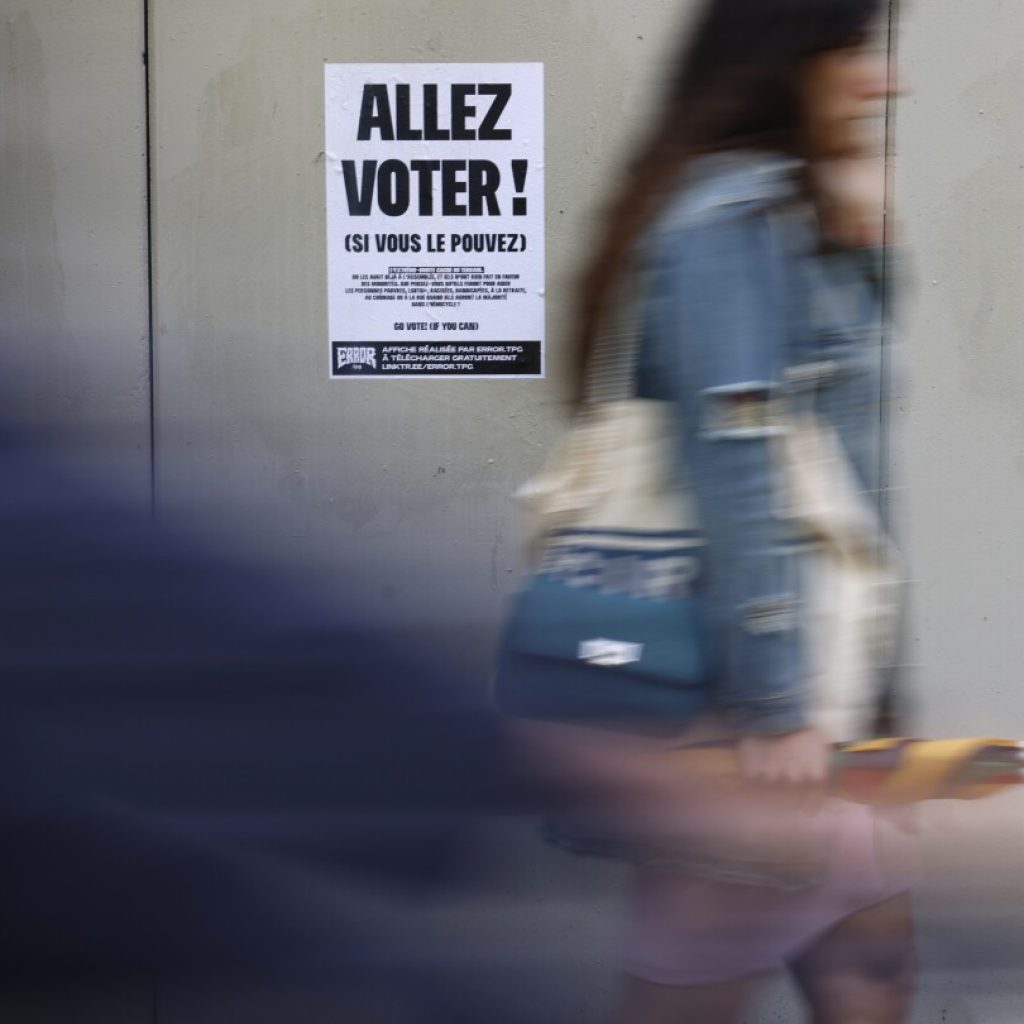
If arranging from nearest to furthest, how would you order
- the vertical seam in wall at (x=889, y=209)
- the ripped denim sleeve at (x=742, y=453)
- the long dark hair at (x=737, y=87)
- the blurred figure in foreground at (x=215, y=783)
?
1. the blurred figure in foreground at (x=215, y=783)
2. the ripped denim sleeve at (x=742, y=453)
3. the long dark hair at (x=737, y=87)
4. the vertical seam in wall at (x=889, y=209)

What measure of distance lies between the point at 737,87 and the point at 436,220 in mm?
2218

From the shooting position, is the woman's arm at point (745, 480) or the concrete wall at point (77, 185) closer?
the woman's arm at point (745, 480)

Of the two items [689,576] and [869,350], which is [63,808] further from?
[869,350]

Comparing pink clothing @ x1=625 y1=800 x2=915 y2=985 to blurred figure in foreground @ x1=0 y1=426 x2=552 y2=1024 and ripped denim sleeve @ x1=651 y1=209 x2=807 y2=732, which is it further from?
blurred figure in foreground @ x1=0 y1=426 x2=552 y2=1024

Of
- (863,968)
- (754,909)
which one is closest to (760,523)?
(754,909)

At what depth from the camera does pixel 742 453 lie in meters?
1.86

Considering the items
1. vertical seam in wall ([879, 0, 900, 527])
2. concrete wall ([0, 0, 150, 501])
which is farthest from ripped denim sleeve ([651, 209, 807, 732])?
concrete wall ([0, 0, 150, 501])

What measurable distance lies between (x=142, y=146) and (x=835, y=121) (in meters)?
2.53

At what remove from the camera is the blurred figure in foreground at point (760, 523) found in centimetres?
187

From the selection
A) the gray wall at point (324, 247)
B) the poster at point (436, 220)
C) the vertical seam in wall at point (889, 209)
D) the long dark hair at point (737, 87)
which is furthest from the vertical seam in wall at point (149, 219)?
the long dark hair at point (737, 87)

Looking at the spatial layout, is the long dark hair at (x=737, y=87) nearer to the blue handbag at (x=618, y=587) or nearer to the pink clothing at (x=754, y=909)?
the blue handbag at (x=618, y=587)

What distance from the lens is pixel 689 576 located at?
190 cm

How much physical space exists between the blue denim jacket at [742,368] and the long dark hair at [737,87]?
0.05 meters

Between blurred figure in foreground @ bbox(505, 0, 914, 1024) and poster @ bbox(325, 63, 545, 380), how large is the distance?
2.08m
